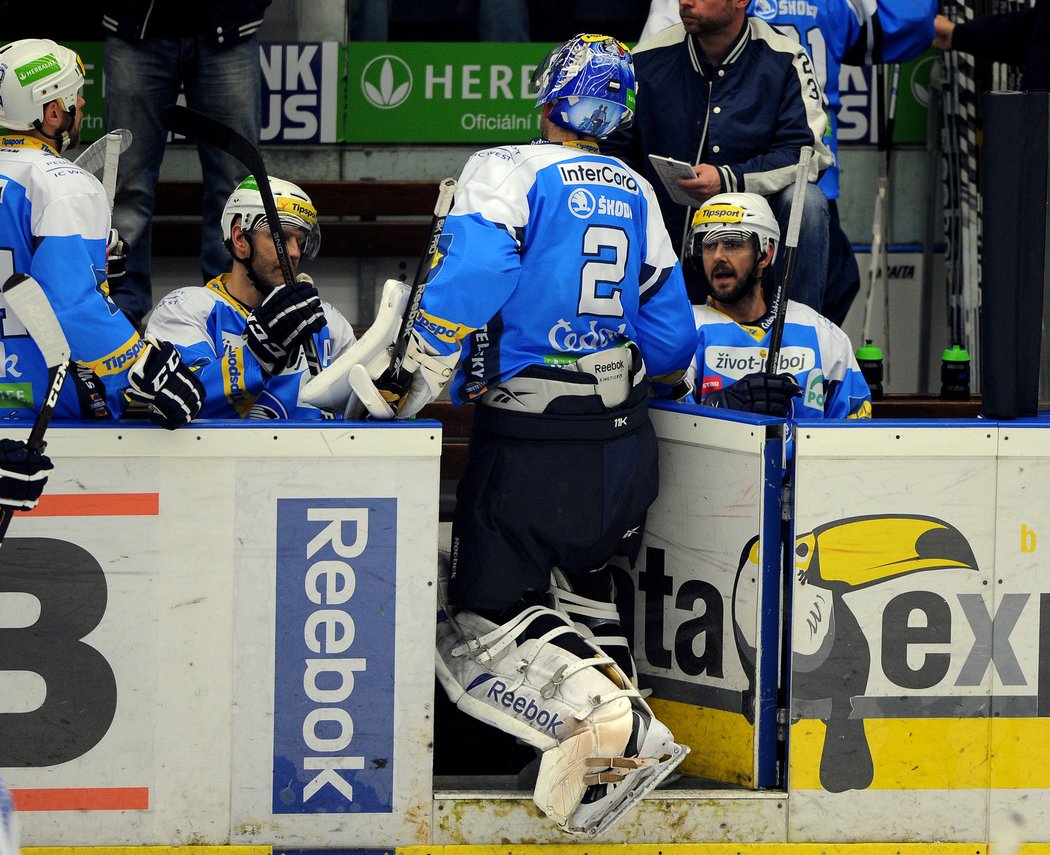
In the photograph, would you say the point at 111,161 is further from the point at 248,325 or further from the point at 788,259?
the point at 788,259

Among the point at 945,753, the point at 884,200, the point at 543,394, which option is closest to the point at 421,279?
the point at 543,394

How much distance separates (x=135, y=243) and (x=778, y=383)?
270 centimetres

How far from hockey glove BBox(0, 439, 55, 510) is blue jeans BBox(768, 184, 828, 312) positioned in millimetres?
2717

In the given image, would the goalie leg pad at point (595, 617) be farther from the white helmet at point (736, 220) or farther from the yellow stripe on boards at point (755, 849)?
the white helmet at point (736, 220)

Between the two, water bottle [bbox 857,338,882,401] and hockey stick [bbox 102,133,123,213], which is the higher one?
hockey stick [bbox 102,133,123,213]

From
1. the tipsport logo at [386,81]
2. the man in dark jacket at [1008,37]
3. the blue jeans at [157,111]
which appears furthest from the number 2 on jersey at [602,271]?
the tipsport logo at [386,81]

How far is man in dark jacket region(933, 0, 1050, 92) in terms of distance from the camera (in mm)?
5773

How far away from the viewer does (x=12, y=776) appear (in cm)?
341

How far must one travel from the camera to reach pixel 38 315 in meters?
3.30

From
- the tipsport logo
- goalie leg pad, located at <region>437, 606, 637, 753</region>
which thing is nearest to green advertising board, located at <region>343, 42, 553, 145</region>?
the tipsport logo

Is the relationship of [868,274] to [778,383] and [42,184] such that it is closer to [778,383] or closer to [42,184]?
[778,383]

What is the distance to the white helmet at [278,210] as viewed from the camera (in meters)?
4.58

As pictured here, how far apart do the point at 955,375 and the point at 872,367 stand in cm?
47

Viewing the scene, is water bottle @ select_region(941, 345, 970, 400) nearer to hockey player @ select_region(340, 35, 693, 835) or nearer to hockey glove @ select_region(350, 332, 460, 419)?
hockey player @ select_region(340, 35, 693, 835)
